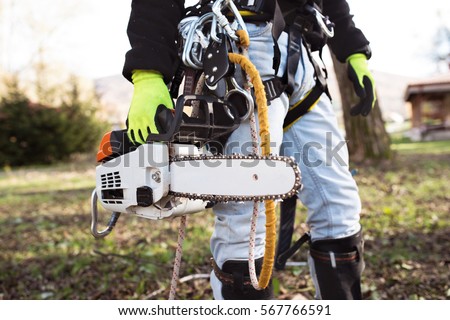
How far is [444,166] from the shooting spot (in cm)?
720

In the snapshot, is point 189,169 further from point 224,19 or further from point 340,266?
point 340,266

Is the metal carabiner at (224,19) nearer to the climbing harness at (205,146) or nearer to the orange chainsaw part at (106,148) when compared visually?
the climbing harness at (205,146)

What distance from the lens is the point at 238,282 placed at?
1.46 m

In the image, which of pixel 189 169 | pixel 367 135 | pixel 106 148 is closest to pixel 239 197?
pixel 189 169

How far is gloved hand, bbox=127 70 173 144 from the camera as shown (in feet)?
4.45

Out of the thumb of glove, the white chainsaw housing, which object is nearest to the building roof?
the thumb of glove

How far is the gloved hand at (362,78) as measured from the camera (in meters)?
1.93

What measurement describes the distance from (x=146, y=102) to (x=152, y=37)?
0.70 feet

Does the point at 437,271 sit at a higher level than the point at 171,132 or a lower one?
lower

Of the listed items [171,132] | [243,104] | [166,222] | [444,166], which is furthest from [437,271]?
[444,166]
